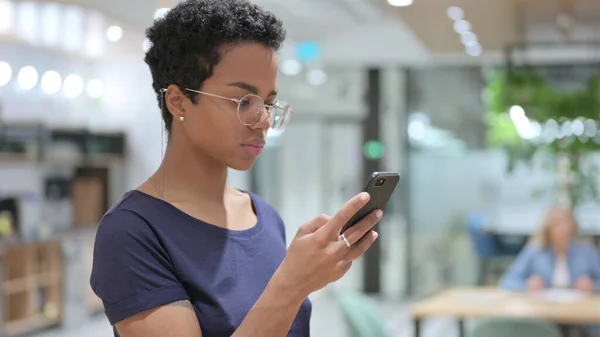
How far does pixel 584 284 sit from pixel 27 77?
3983 millimetres

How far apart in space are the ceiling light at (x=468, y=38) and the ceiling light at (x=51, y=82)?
12.3 feet

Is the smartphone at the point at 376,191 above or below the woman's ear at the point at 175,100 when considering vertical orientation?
below

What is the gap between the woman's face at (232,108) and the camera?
127cm

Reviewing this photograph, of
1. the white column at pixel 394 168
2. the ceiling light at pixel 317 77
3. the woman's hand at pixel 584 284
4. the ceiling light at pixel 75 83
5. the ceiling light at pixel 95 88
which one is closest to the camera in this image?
the ceiling light at pixel 95 88

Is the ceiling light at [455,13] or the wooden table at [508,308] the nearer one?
the wooden table at [508,308]

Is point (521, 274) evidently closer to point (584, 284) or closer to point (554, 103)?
point (584, 284)

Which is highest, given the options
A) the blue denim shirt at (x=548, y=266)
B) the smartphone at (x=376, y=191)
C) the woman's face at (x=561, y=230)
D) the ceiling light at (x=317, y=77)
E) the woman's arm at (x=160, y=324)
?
the ceiling light at (x=317, y=77)

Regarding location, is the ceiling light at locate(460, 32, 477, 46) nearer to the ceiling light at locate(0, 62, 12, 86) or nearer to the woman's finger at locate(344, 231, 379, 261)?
the ceiling light at locate(0, 62, 12, 86)

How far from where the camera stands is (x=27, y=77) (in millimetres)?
4082

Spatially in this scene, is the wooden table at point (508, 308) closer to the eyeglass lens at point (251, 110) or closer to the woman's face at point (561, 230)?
the woman's face at point (561, 230)

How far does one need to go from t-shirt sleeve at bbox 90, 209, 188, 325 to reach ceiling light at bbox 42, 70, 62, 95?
3762mm

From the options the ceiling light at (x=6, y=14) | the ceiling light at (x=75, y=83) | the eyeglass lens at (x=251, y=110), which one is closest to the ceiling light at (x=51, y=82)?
the ceiling light at (x=75, y=83)

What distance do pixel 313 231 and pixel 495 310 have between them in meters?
4.15

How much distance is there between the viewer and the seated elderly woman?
596cm
